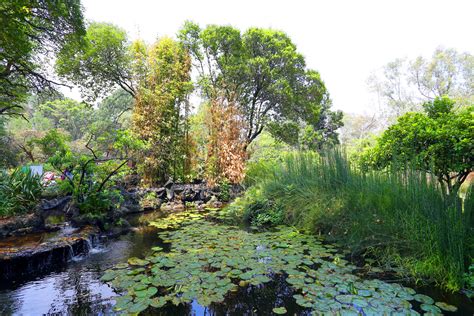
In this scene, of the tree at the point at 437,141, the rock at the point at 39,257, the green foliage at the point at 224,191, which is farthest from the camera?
the green foliage at the point at 224,191

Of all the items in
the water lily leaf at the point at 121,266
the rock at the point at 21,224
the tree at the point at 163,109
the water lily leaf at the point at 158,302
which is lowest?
the water lily leaf at the point at 121,266

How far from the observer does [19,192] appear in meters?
4.99

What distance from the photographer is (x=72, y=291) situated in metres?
2.54

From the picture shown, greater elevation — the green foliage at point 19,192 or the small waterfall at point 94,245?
the green foliage at point 19,192

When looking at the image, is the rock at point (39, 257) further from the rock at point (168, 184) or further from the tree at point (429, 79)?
the tree at point (429, 79)

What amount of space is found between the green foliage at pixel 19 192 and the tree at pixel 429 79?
68.8ft

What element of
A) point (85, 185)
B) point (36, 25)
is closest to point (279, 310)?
point (85, 185)

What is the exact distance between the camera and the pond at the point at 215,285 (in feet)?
7.01

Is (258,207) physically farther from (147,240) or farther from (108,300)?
(108,300)

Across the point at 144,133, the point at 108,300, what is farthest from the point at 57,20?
the point at 108,300

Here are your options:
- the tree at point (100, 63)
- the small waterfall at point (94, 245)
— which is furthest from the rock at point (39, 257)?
the tree at point (100, 63)

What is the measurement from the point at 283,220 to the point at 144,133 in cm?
555

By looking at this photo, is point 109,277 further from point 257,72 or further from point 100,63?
point 100,63

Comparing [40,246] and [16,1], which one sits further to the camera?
[16,1]
